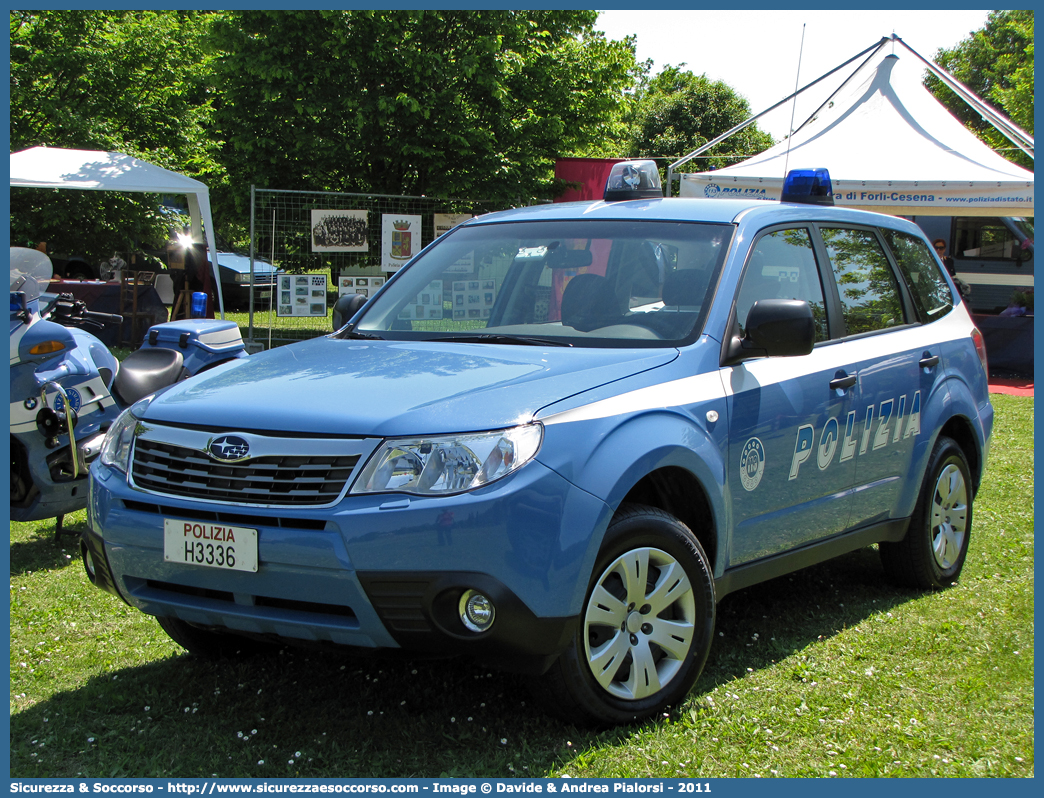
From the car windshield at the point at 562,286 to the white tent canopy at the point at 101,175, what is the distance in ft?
34.3

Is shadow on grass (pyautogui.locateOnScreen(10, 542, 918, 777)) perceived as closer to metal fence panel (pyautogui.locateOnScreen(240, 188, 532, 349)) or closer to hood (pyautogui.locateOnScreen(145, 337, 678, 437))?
hood (pyautogui.locateOnScreen(145, 337, 678, 437))

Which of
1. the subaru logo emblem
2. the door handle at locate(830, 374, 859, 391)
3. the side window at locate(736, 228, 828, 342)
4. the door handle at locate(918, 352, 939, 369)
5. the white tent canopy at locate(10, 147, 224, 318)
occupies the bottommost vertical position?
the subaru logo emblem

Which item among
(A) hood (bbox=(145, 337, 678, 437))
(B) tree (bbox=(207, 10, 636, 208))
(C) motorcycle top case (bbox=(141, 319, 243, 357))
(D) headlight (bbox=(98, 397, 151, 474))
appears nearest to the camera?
(A) hood (bbox=(145, 337, 678, 437))

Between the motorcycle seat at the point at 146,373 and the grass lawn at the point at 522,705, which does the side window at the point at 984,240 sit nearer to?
the grass lawn at the point at 522,705

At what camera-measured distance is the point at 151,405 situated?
11.5 feet

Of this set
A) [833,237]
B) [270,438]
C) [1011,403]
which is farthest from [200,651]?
[1011,403]

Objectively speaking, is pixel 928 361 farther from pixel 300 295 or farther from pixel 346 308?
pixel 300 295

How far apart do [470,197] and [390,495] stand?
15272 mm

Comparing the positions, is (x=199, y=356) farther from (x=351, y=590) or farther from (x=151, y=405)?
(x=351, y=590)

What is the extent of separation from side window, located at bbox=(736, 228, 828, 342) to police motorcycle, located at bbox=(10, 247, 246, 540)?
11.4 ft

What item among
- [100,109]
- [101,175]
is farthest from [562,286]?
[100,109]

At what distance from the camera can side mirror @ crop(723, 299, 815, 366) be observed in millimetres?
3738

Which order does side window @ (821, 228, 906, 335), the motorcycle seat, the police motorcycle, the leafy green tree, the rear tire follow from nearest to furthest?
the rear tire
side window @ (821, 228, 906, 335)
the police motorcycle
the motorcycle seat
the leafy green tree

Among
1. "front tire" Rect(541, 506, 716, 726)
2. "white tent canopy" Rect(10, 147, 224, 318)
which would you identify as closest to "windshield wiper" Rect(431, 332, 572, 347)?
"front tire" Rect(541, 506, 716, 726)
